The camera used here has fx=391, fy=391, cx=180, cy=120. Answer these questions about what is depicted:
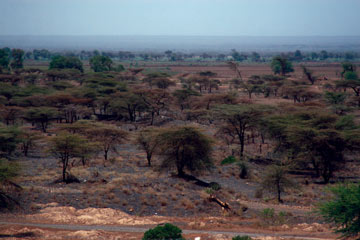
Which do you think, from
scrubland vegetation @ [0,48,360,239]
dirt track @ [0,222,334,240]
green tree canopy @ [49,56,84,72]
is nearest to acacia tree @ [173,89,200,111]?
scrubland vegetation @ [0,48,360,239]

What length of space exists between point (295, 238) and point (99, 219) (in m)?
8.20

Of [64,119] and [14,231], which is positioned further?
[64,119]

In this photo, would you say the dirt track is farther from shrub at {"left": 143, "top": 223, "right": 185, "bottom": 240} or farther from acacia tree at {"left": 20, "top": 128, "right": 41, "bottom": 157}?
acacia tree at {"left": 20, "top": 128, "right": 41, "bottom": 157}

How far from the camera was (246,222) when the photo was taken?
665 inches

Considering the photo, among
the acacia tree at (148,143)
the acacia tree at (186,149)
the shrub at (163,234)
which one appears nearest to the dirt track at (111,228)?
the shrub at (163,234)

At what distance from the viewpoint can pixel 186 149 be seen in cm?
2500

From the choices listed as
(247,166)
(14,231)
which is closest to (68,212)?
(14,231)

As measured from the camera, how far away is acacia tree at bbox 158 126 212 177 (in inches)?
993

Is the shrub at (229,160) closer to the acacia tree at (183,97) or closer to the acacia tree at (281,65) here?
the acacia tree at (183,97)

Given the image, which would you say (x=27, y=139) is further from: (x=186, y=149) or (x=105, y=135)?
(x=186, y=149)

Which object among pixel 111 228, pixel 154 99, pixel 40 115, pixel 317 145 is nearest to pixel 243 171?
pixel 317 145

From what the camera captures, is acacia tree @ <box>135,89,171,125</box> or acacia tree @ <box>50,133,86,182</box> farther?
acacia tree @ <box>135,89,171,125</box>

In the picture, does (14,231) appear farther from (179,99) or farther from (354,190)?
(179,99)

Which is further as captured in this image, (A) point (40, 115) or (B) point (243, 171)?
(A) point (40, 115)
